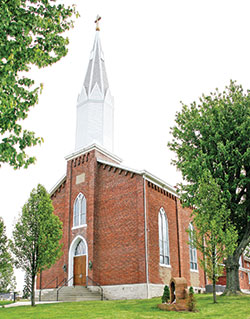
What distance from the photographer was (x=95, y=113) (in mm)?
27281

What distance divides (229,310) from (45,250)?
31.8ft

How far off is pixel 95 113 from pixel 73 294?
14273mm

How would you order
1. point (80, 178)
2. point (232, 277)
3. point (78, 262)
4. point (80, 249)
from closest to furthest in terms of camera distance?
point (232, 277)
point (78, 262)
point (80, 249)
point (80, 178)

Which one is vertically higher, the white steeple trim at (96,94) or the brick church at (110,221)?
the white steeple trim at (96,94)

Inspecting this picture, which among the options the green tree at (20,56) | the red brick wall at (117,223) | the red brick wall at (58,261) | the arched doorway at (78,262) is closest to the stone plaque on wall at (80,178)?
the red brick wall at (117,223)

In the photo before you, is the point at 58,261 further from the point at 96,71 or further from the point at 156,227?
the point at 96,71

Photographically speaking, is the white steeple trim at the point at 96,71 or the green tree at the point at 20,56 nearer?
the green tree at the point at 20,56

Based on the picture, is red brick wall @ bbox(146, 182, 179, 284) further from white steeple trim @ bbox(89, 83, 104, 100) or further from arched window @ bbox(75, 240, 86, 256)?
white steeple trim @ bbox(89, 83, 104, 100)

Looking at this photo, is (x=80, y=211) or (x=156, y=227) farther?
Answer: (x=80, y=211)

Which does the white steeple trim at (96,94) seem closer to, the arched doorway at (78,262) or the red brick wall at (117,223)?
the red brick wall at (117,223)

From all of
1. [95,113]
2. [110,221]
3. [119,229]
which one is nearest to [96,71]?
[95,113]

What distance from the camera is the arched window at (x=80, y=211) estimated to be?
79.3 feet

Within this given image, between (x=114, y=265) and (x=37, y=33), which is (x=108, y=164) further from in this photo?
(x=37, y=33)

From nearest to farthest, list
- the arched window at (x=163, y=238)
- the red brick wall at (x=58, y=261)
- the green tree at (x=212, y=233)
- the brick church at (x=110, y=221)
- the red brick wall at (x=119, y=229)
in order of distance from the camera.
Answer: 1. the green tree at (x=212, y=233)
2. the red brick wall at (x=119, y=229)
3. the brick church at (x=110, y=221)
4. the arched window at (x=163, y=238)
5. the red brick wall at (x=58, y=261)
